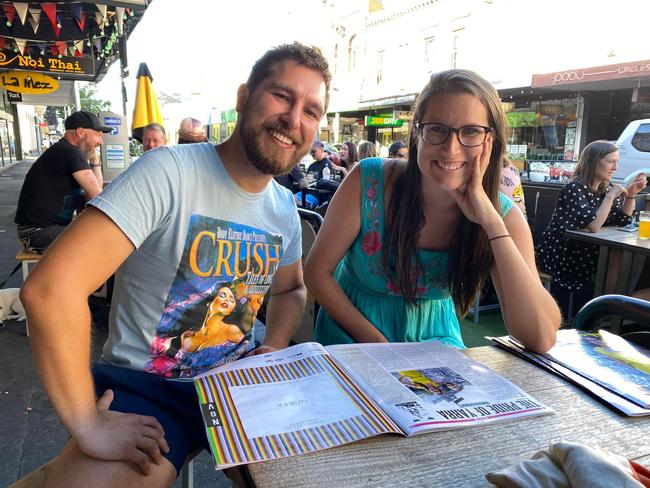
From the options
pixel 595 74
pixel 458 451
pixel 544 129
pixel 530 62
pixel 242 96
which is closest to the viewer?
pixel 458 451

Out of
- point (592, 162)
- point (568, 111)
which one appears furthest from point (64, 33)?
point (568, 111)

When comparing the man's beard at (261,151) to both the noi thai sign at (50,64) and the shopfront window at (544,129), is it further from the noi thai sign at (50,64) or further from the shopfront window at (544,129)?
the shopfront window at (544,129)

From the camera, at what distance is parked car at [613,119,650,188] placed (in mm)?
9852

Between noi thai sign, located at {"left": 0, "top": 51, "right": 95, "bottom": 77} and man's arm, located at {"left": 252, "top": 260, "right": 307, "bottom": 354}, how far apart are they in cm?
1015

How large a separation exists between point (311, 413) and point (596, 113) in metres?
15.1

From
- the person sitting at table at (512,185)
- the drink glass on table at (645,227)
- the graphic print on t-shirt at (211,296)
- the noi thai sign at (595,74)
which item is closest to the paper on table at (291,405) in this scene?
the graphic print on t-shirt at (211,296)

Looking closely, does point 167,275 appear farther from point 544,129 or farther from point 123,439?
point 544,129

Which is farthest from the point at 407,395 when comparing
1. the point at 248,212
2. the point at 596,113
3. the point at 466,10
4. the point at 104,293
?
the point at 466,10

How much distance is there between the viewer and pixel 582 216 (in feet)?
12.7

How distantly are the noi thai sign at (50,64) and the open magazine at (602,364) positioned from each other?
35.8 ft

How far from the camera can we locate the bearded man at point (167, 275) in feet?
3.11

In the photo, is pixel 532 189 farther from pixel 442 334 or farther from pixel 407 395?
pixel 407 395

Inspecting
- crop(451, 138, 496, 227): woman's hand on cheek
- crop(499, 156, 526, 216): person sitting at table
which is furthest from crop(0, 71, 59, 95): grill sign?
crop(451, 138, 496, 227): woman's hand on cheek

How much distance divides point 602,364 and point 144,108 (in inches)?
280
